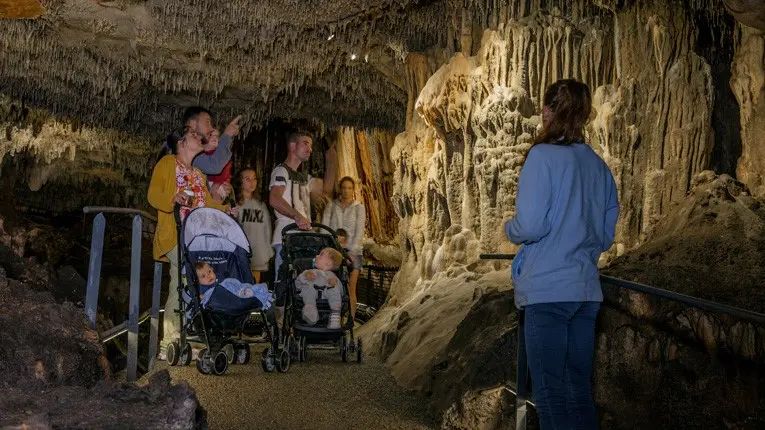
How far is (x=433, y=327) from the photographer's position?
270 inches

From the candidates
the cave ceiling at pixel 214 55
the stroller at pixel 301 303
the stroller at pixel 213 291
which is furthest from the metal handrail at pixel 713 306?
the cave ceiling at pixel 214 55

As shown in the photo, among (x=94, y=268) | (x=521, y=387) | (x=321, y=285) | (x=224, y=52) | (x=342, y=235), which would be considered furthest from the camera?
(x=224, y=52)

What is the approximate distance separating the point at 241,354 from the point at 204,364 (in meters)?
0.88

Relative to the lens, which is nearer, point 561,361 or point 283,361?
point 561,361

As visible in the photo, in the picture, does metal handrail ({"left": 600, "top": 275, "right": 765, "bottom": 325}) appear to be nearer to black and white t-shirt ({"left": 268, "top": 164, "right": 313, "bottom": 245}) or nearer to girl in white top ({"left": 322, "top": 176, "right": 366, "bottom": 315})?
black and white t-shirt ({"left": 268, "top": 164, "right": 313, "bottom": 245})

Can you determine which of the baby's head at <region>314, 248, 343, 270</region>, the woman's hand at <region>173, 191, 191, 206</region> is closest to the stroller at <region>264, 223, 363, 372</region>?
the baby's head at <region>314, 248, 343, 270</region>

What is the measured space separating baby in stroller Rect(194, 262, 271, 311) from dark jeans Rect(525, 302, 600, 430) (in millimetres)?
2960

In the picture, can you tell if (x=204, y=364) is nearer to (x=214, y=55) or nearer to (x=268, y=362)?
(x=268, y=362)

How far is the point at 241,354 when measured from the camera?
6.41 m

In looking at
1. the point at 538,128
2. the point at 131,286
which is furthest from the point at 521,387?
the point at 538,128

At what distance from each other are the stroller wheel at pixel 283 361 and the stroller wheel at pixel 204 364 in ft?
1.86

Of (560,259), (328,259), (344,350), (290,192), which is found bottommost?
(344,350)

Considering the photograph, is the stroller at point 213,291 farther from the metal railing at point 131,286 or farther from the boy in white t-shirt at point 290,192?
the boy in white t-shirt at point 290,192

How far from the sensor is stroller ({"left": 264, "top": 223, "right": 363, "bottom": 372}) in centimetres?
653
